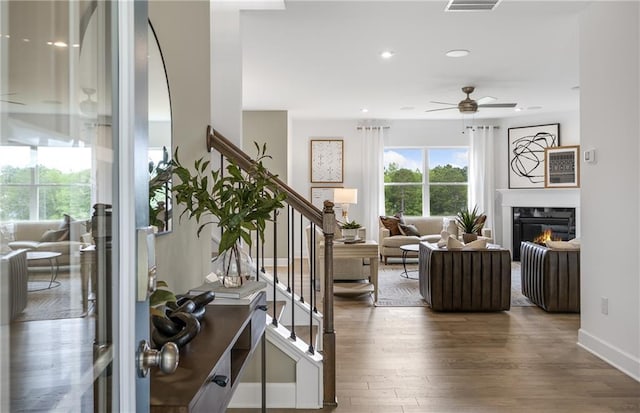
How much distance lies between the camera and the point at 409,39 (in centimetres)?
Result: 458

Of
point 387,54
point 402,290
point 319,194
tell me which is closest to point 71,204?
point 387,54

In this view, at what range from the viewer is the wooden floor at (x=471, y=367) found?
286 centimetres

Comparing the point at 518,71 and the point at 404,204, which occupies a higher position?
the point at 518,71

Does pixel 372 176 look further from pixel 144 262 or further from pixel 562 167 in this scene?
pixel 144 262

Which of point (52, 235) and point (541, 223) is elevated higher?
point (52, 235)

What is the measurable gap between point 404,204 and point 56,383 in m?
9.17

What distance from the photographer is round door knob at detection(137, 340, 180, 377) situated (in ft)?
2.83

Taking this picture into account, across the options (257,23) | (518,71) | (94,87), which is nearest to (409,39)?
(257,23)

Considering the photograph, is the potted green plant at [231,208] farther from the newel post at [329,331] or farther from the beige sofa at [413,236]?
the beige sofa at [413,236]

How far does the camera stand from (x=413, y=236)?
28.9 ft

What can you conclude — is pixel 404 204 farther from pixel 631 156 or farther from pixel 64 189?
pixel 64 189

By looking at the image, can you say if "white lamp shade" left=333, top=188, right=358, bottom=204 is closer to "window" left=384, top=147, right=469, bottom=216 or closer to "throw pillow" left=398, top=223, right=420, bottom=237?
"throw pillow" left=398, top=223, right=420, bottom=237

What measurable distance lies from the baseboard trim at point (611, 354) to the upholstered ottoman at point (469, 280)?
1.15 meters

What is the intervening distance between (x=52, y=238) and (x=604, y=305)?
3849mm
